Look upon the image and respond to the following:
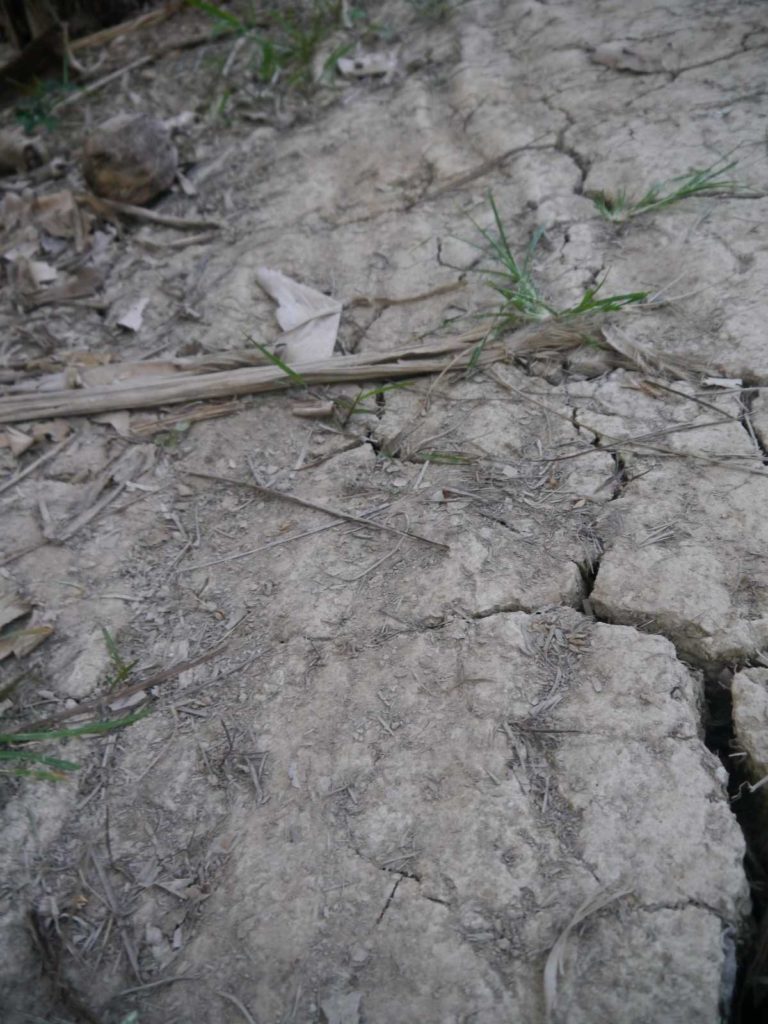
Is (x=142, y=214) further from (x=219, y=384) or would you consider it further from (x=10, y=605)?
(x=10, y=605)

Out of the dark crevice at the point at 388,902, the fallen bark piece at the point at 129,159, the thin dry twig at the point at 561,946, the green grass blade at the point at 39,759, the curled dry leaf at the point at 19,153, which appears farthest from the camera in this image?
the curled dry leaf at the point at 19,153

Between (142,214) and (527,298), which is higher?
(142,214)

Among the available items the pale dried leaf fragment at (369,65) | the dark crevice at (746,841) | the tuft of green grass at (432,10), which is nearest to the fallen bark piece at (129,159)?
the pale dried leaf fragment at (369,65)

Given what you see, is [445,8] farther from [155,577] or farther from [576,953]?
[576,953]

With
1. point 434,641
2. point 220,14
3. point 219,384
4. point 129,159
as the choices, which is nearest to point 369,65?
point 220,14

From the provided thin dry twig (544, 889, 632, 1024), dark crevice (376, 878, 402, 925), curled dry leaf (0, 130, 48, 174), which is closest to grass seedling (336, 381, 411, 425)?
dark crevice (376, 878, 402, 925)

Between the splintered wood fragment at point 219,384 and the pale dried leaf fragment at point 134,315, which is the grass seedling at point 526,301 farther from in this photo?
the pale dried leaf fragment at point 134,315
